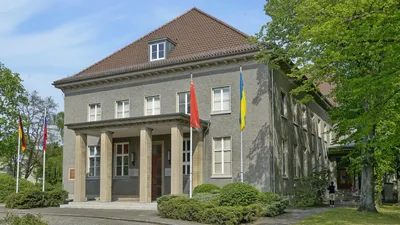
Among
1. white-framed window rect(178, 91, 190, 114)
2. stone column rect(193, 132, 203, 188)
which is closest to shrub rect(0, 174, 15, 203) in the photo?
white-framed window rect(178, 91, 190, 114)

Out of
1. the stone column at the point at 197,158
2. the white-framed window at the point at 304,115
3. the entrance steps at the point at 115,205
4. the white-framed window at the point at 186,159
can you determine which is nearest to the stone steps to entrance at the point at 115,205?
the entrance steps at the point at 115,205

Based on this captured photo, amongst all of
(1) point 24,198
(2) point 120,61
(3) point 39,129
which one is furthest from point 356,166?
(3) point 39,129

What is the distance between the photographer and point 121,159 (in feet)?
87.8

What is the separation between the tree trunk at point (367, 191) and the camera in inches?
827

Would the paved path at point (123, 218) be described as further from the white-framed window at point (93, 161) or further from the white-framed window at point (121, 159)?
the white-framed window at point (93, 161)

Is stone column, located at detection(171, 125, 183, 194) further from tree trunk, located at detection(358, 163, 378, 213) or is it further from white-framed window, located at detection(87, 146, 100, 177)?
tree trunk, located at detection(358, 163, 378, 213)

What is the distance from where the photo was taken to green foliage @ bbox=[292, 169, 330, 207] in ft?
80.7

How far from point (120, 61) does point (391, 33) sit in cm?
1908

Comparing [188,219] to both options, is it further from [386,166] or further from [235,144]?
[386,166]

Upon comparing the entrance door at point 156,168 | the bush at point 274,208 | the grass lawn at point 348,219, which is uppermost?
the entrance door at point 156,168

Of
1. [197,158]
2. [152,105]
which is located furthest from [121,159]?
[197,158]

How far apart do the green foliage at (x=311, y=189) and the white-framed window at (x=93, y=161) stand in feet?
38.8

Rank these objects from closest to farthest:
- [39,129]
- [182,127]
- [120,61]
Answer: [182,127], [120,61], [39,129]

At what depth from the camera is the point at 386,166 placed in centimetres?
2384
